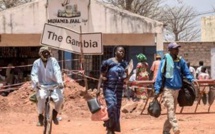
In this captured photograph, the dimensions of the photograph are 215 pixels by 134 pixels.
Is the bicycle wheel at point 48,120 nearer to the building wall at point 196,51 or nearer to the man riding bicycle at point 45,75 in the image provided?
the man riding bicycle at point 45,75

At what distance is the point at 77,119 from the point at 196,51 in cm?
1430

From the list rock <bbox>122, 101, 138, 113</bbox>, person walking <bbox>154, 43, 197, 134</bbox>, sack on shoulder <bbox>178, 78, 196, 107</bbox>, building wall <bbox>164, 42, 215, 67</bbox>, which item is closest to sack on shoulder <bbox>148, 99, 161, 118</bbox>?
person walking <bbox>154, 43, 197, 134</bbox>

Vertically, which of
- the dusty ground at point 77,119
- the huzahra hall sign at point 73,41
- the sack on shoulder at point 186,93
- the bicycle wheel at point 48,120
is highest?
the huzahra hall sign at point 73,41

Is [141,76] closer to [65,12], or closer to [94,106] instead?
[65,12]

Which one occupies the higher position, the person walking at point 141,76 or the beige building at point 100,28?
the beige building at point 100,28

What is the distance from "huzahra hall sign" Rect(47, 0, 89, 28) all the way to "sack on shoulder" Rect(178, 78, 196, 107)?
39.8 feet

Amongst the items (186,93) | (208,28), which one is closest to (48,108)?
(186,93)

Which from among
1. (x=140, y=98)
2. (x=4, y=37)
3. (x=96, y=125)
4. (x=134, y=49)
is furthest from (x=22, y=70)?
(x=96, y=125)

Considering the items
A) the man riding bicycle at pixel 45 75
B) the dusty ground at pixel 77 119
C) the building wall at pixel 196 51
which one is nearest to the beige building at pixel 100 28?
the dusty ground at pixel 77 119

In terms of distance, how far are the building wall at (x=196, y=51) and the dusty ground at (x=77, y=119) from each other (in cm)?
1008

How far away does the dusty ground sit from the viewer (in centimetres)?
1149

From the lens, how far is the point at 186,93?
9406mm

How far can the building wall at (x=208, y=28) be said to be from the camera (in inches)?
1457

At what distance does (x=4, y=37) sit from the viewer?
2205 centimetres
